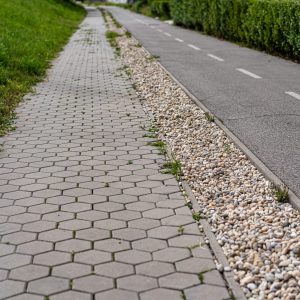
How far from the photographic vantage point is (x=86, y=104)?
32.9ft

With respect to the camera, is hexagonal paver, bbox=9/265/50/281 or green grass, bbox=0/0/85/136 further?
green grass, bbox=0/0/85/136

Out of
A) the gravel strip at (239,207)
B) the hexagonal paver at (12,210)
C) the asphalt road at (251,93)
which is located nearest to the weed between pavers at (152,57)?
the asphalt road at (251,93)

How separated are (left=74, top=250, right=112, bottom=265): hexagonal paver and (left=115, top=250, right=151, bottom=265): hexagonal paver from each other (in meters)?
0.08

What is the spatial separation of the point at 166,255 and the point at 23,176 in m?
2.48

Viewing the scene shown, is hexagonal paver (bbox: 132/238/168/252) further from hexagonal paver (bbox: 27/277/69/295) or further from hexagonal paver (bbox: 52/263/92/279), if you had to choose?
hexagonal paver (bbox: 27/277/69/295)

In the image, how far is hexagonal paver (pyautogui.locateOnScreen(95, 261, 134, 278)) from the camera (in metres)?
3.89

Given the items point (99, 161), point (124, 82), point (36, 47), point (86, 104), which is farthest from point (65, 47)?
point (99, 161)

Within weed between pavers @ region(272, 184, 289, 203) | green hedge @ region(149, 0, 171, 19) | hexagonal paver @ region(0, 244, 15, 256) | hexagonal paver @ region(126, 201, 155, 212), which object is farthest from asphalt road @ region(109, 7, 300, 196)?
green hedge @ region(149, 0, 171, 19)

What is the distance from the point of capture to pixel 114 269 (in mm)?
3963

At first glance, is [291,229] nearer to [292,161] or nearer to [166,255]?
[166,255]

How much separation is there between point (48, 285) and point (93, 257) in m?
0.50

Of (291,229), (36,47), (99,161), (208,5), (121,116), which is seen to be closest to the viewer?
(291,229)

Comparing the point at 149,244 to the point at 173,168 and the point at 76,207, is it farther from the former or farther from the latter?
the point at 173,168

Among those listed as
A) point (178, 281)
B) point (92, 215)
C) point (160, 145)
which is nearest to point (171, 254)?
point (178, 281)
